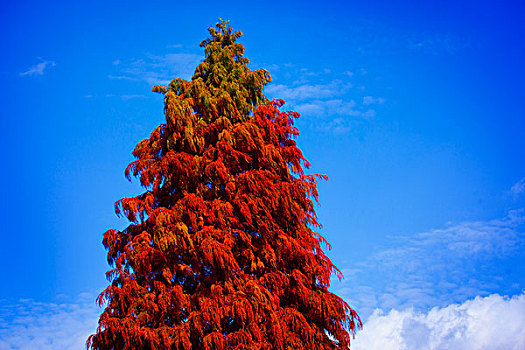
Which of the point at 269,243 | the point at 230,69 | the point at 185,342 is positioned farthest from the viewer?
the point at 230,69

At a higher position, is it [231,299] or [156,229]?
[156,229]

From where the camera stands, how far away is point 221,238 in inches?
395

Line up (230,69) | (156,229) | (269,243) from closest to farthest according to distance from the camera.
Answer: (156,229) → (269,243) → (230,69)

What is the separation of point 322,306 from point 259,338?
1792 millimetres

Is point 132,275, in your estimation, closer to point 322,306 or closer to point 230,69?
point 322,306

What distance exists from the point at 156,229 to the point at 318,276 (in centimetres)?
382

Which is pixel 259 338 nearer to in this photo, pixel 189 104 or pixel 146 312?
pixel 146 312

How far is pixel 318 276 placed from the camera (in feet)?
35.3

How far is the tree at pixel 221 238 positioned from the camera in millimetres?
9422

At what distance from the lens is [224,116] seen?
11492 mm

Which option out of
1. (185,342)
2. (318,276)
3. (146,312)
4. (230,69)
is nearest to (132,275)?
(146,312)

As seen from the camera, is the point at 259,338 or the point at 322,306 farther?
the point at 322,306

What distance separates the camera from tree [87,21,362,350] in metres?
9.42

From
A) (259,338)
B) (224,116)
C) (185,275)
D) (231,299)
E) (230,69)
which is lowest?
(259,338)
